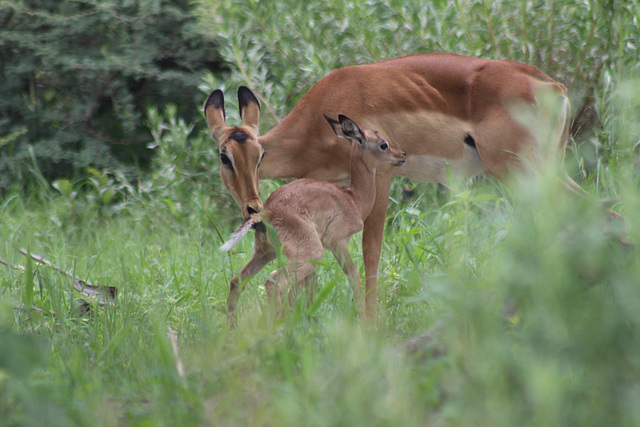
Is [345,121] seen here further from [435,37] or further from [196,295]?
[435,37]

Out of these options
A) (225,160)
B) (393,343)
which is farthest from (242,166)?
(393,343)

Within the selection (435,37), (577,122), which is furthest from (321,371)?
(577,122)

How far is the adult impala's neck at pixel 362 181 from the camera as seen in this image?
393cm

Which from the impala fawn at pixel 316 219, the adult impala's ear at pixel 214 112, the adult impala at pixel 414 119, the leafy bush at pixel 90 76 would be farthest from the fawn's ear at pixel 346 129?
the leafy bush at pixel 90 76

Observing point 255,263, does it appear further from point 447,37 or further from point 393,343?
point 447,37

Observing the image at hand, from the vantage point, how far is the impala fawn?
334 centimetres

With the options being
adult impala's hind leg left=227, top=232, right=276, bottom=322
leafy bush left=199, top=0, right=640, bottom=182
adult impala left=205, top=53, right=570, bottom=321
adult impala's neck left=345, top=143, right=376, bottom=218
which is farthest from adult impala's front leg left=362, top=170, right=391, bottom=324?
leafy bush left=199, top=0, right=640, bottom=182

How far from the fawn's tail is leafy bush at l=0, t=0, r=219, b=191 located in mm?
5176

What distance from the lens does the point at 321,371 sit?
2064 mm

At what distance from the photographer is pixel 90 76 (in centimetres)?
853

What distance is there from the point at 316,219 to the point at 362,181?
52cm

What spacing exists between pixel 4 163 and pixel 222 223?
10.7 ft

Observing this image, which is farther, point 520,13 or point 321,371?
point 520,13

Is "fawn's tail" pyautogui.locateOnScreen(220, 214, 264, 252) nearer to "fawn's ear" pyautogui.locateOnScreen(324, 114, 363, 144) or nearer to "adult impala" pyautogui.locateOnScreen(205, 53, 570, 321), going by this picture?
"fawn's ear" pyautogui.locateOnScreen(324, 114, 363, 144)
